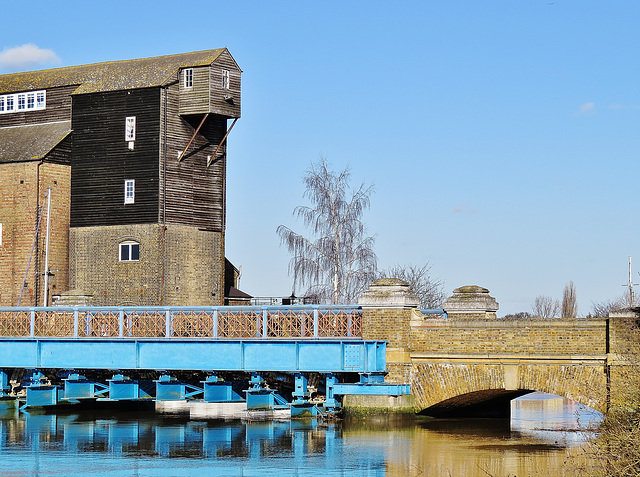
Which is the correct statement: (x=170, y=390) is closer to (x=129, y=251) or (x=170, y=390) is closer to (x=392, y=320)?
(x=392, y=320)

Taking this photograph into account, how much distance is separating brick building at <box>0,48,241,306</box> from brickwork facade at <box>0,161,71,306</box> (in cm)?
5

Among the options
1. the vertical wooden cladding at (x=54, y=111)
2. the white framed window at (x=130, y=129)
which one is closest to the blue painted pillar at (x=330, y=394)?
the white framed window at (x=130, y=129)

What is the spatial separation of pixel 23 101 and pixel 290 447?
30879 mm

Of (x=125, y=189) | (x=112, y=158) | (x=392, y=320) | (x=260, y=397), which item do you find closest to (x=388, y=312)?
(x=392, y=320)

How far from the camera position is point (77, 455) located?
25875 millimetres

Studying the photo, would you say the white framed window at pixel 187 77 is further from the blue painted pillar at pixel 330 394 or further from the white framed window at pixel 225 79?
the blue painted pillar at pixel 330 394

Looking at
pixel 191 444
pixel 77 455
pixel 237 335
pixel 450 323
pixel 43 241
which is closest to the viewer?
pixel 77 455

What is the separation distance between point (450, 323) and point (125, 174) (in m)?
22.4

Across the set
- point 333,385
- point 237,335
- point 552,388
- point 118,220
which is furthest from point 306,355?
point 118,220

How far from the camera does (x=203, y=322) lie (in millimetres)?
35281

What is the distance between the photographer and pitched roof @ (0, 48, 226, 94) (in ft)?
159

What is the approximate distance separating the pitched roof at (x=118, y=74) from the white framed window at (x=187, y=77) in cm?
24

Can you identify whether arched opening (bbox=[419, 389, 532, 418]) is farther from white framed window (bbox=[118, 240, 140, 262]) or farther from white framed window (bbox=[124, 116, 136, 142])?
white framed window (bbox=[124, 116, 136, 142])

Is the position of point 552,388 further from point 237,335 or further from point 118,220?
point 118,220
